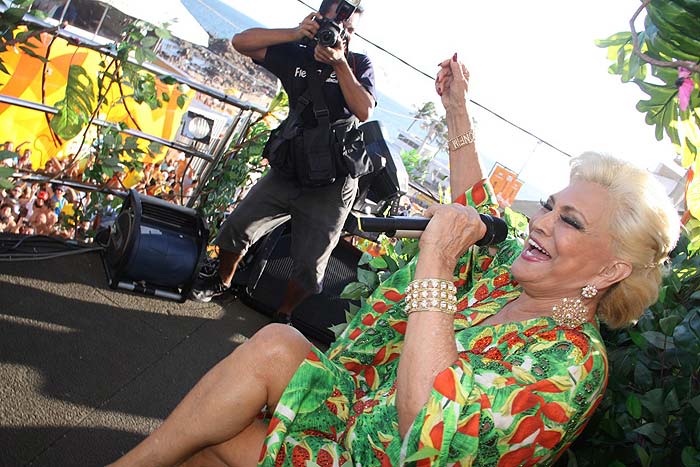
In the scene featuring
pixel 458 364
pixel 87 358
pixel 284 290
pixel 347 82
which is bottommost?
pixel 87 358

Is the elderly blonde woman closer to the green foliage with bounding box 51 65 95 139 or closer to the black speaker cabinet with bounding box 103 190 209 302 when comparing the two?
the black speaker cabinet with bounding box 103 190 209 302

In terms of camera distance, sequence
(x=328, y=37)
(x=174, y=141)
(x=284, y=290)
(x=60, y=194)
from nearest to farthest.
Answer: (x=328, y=37) < (x=284, y=290) < (x=174, y=141) < (x=60, y=194)

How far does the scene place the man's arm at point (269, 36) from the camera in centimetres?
261

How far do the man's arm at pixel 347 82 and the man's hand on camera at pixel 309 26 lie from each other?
10 cm

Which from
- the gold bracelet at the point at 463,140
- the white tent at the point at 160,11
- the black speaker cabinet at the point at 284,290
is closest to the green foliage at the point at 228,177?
the black speaker cabinet at the point at 284,290

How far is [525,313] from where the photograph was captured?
142 centimetres

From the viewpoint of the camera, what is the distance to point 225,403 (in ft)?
4.32

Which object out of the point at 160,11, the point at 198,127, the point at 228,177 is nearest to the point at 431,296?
the point at 228,177

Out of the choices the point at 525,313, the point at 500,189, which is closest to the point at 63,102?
the point at 525,313

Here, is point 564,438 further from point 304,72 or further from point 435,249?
point 304,72

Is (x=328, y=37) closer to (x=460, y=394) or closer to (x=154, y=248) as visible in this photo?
(x=154, y=248)

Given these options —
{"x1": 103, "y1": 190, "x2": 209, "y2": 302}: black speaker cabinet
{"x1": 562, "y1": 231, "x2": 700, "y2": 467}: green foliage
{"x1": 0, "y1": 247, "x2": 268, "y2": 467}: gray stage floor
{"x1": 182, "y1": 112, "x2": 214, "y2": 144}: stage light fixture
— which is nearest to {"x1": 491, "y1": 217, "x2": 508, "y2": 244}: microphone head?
{"x1": 562, "y1": 231, "x2": 700, "y2": 467}: green foliage

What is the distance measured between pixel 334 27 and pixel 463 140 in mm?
1046

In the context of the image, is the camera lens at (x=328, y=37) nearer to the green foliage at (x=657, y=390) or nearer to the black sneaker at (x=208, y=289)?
the black sneaker at (x=208, y=289)
